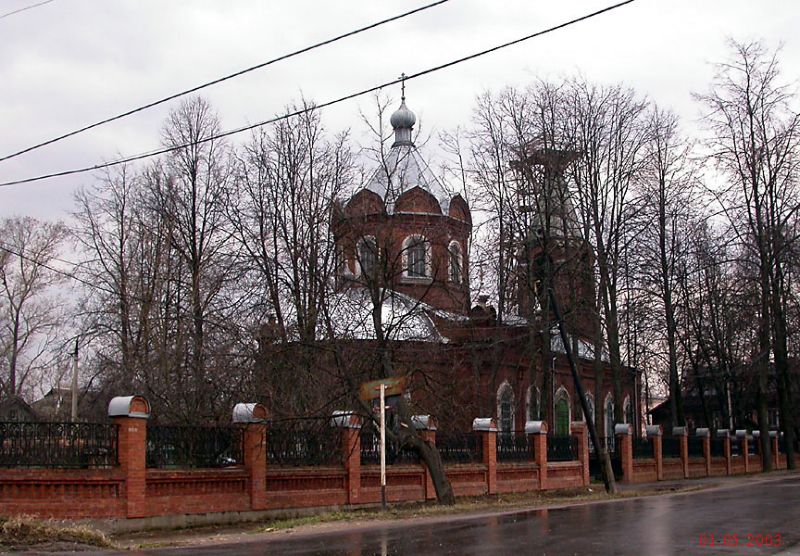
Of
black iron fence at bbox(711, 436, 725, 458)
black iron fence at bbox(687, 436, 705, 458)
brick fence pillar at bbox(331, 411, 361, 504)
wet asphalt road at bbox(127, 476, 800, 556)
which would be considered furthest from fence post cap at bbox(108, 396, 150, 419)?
black iron fence at bbox(711, 436, 725, 458)

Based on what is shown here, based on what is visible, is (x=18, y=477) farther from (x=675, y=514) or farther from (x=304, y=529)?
(x=675, y=514)

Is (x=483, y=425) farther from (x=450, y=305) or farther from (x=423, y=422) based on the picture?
(x=450, y=305)

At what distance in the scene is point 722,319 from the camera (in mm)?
39281

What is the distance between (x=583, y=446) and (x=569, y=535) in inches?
670

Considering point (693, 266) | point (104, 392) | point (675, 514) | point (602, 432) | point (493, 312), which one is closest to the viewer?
point (675, 514)

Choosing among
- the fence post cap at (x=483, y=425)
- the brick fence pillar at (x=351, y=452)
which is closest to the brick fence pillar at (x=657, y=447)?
the fence post cap at (x=483, y=425)

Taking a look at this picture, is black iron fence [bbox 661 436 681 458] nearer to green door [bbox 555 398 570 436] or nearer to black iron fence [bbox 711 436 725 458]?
black iron fence [bbox 711 436 725 458]

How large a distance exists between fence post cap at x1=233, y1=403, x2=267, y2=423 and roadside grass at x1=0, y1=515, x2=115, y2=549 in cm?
502

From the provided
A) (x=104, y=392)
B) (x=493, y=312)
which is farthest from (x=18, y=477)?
(x=493, y=312)

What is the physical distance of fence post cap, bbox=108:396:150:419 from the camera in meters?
16.8

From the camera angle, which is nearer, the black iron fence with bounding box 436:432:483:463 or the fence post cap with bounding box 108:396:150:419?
the fence post cap with bounding box 108:396:150:419

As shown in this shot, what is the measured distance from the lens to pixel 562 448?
96.0 feet

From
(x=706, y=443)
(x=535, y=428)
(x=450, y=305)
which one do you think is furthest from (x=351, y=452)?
(x=706, y=443)

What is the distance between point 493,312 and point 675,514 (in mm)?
18961
